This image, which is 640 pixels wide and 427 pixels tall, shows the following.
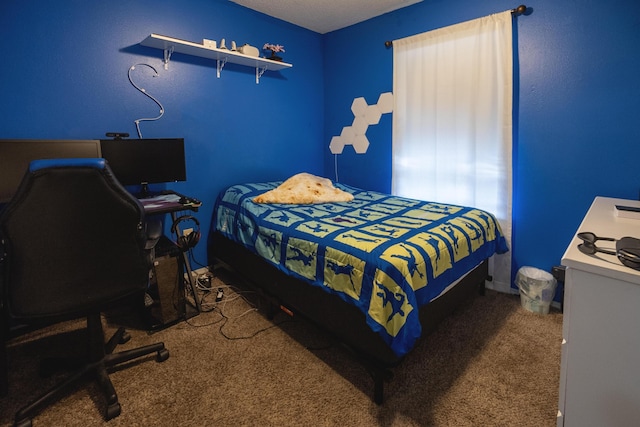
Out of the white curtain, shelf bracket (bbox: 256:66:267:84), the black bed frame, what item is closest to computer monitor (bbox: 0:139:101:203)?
the black bed frame

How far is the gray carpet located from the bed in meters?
0.17

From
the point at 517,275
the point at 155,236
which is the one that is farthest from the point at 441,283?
the point at 155,236

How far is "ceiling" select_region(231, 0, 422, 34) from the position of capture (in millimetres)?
2859

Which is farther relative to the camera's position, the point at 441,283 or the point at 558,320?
the point at 558,320

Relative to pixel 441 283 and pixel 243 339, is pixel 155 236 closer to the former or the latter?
pixel 243 339

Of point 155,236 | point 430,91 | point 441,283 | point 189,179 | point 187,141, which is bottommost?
point 441,283

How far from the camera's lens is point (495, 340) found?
6.39ft

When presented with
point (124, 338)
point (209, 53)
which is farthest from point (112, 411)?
point (209, 53)

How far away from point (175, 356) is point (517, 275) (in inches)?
92.8

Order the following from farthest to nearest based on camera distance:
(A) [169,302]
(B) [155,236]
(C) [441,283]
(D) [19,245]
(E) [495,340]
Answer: (A) [169,302] < (E) [495,340] < (B) [155,236] < (C) [441,283] < (D) [19,245]

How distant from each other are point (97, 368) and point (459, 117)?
112 inches

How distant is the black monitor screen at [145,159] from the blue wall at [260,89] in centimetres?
25

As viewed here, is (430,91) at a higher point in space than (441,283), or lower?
higher

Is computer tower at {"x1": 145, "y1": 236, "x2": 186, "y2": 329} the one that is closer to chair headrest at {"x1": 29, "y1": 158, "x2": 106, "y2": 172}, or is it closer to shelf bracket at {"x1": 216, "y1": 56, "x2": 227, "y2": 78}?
chair headrest at {"x1": 29, "y1": 158, "x2": 106, "y2": 172}
